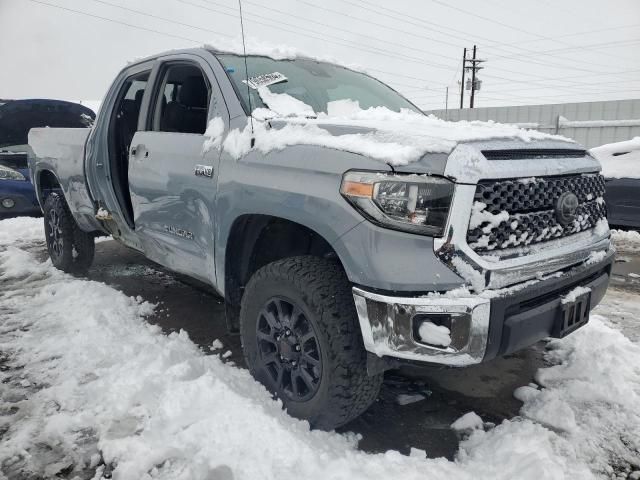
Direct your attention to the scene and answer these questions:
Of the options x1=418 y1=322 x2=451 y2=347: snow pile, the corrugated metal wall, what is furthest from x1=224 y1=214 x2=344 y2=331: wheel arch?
the corrugated metal wall

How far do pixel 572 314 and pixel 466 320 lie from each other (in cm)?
69

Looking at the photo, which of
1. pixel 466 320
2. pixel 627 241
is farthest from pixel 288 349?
pixel 627 241

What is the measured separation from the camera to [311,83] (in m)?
3.14

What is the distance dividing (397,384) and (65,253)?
3614 millimetres

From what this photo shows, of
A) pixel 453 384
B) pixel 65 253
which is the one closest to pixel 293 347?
pixel 453 384

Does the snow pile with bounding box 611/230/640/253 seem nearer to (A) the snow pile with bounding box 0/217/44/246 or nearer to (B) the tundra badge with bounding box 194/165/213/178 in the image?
(B) the tundra badge with bounding box 194/165/213/178

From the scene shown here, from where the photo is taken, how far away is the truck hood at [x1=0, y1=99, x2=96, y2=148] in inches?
280

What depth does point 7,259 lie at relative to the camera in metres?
5.52

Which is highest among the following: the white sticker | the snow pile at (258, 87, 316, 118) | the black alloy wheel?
the white sticker

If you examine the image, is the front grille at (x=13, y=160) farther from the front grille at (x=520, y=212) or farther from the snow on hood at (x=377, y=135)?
the front grille at (x=520, y=212)

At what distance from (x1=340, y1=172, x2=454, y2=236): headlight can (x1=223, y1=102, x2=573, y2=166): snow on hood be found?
3.3 inches

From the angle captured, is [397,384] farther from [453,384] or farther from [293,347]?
[293,347]

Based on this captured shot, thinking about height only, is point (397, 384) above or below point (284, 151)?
below

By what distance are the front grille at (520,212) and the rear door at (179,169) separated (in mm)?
1424
